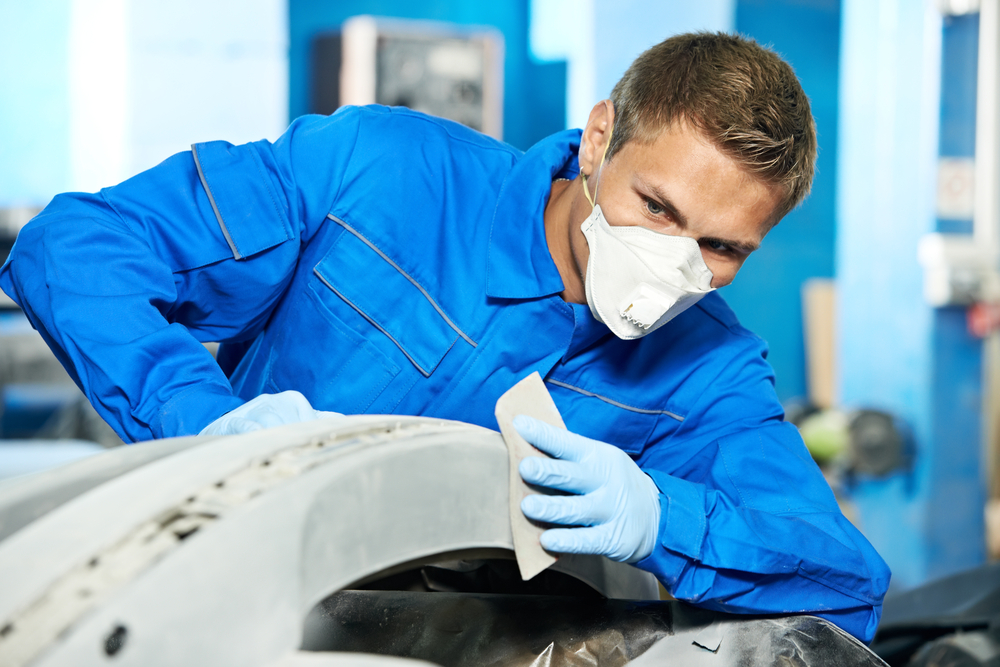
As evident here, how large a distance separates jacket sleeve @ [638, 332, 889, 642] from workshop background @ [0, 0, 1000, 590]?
2.20m

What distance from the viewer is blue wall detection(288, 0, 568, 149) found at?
141 inches

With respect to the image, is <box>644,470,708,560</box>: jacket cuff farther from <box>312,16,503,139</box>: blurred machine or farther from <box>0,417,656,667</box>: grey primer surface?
<box>312,16,503,139</box>: blurred machine

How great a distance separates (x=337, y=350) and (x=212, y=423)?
272 mm

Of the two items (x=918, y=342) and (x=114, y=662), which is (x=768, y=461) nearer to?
(x=114, y=662)

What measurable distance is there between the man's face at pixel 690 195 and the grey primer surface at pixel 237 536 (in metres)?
0.39

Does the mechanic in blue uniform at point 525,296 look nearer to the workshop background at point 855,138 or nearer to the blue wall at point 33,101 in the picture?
the workshop background at point 855,138

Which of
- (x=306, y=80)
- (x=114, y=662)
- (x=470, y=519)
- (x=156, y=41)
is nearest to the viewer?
(x=114, y=662)

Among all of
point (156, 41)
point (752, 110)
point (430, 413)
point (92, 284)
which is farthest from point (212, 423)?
point (156, 41)

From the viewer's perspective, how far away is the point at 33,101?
2.87 metres

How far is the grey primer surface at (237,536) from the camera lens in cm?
42

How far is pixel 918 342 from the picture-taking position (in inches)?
121

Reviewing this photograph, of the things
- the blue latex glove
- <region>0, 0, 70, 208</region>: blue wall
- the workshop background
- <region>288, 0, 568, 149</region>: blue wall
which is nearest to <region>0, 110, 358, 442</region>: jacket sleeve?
the blue latex glove

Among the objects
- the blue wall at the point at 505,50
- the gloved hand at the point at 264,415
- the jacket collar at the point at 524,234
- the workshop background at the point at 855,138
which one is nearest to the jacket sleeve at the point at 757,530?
the jacket collar at the point at 524,234

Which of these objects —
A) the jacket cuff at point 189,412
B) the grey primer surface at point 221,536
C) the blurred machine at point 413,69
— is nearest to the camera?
the grey primer surface at point 221,536
